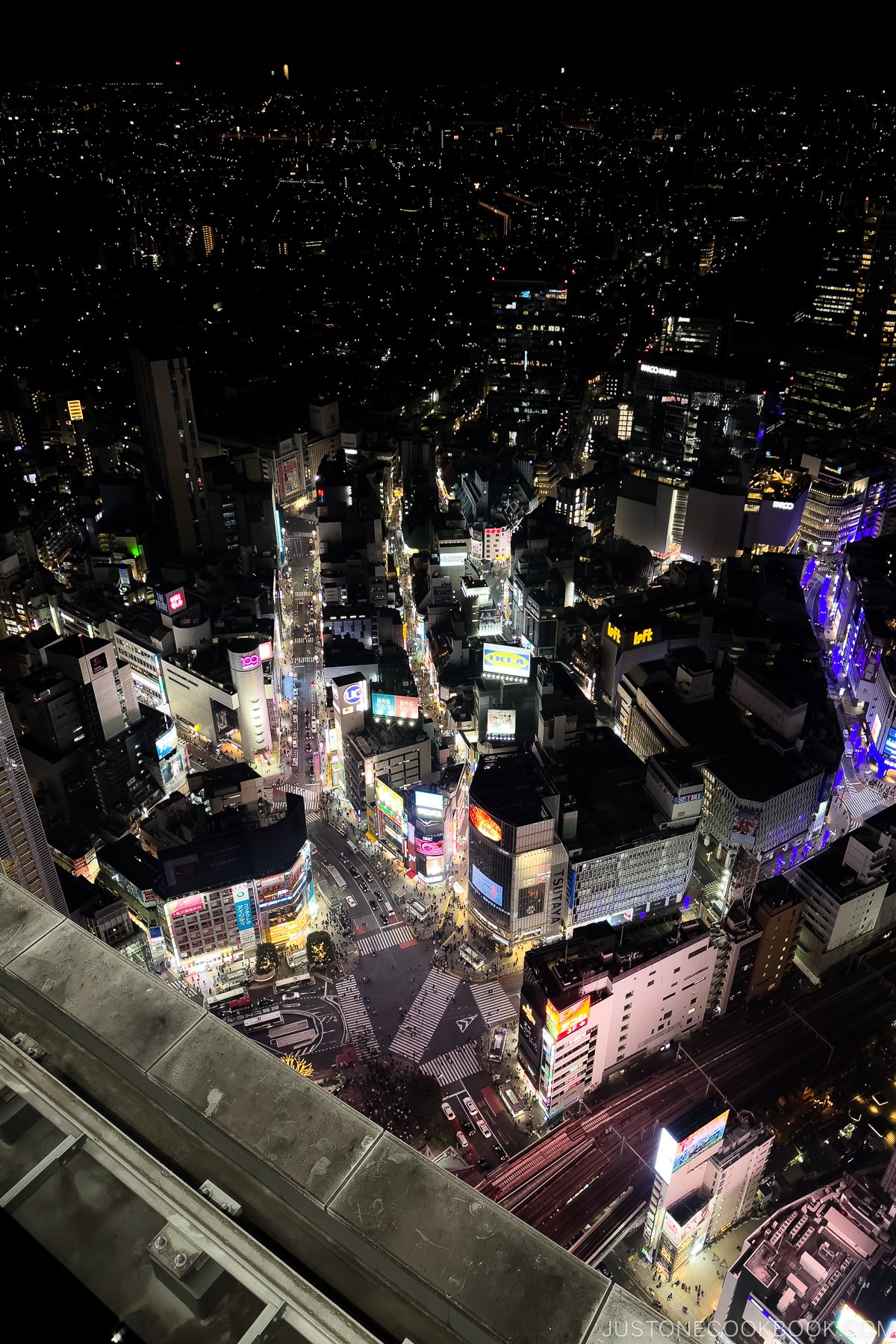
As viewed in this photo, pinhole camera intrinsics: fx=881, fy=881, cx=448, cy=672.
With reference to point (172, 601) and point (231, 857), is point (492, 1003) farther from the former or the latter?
point (172, 601)

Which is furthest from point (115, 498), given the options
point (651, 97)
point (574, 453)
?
point (651, 97)

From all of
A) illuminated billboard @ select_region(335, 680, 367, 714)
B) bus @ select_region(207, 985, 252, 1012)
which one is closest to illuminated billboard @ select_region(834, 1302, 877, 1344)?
bus @ select_region(207, 985, 252, 1012)

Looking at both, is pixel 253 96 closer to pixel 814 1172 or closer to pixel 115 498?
pixel 115 498

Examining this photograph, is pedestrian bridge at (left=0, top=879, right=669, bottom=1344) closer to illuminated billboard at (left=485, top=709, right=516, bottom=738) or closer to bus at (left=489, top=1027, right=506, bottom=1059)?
bus at (left=489, top=1027, right=506, bottom=1059)

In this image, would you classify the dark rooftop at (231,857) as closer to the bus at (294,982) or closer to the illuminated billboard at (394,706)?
the bus at (294,982)

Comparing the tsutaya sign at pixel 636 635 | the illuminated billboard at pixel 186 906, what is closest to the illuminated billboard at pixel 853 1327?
the illuminated billboard at pixel 186 906

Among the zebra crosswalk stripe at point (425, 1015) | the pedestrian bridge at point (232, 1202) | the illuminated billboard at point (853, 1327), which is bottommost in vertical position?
the zebra crosswalk stripe at point (425, 1015)

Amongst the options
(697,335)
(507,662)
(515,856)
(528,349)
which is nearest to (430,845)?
(515,856)
